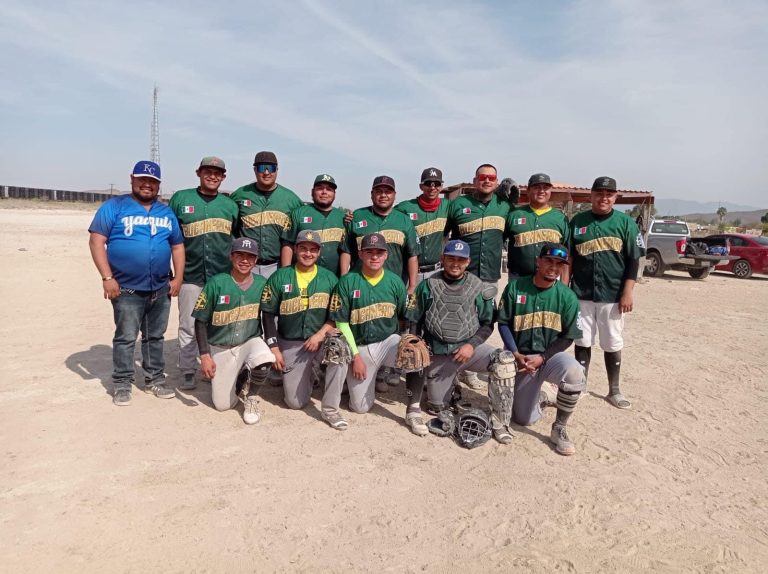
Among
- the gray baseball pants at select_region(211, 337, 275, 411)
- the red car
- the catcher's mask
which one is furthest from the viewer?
the red car

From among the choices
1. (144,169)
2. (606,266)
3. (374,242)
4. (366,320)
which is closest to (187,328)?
(144,169)

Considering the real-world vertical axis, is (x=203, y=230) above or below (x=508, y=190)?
below

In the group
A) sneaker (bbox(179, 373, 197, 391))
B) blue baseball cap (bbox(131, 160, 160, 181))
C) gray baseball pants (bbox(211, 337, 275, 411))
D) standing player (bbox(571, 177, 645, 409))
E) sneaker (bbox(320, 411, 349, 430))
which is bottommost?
sneaker (bbox(179, 373, 197, 391))

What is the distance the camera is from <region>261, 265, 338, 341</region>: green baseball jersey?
15.3 feet

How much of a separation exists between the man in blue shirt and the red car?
18057 mm

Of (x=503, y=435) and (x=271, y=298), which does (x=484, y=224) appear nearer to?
(x=503, y=435)

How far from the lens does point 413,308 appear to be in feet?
15.2

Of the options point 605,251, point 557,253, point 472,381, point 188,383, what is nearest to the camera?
point 557,253

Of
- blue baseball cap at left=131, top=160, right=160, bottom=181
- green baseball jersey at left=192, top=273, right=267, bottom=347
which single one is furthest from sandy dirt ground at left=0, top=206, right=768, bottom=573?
blue baseball cap at left=131, top=160, right=160, bottom=181

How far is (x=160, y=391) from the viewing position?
4875 millimetres

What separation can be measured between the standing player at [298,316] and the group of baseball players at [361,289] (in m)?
0.01

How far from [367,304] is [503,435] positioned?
5.25 feet

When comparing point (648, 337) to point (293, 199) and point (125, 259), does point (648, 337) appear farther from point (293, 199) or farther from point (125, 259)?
point (125, 259)

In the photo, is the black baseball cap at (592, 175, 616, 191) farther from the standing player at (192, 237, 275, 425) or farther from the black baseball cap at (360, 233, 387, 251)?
the standing player at (192, 237, 275, 425)
